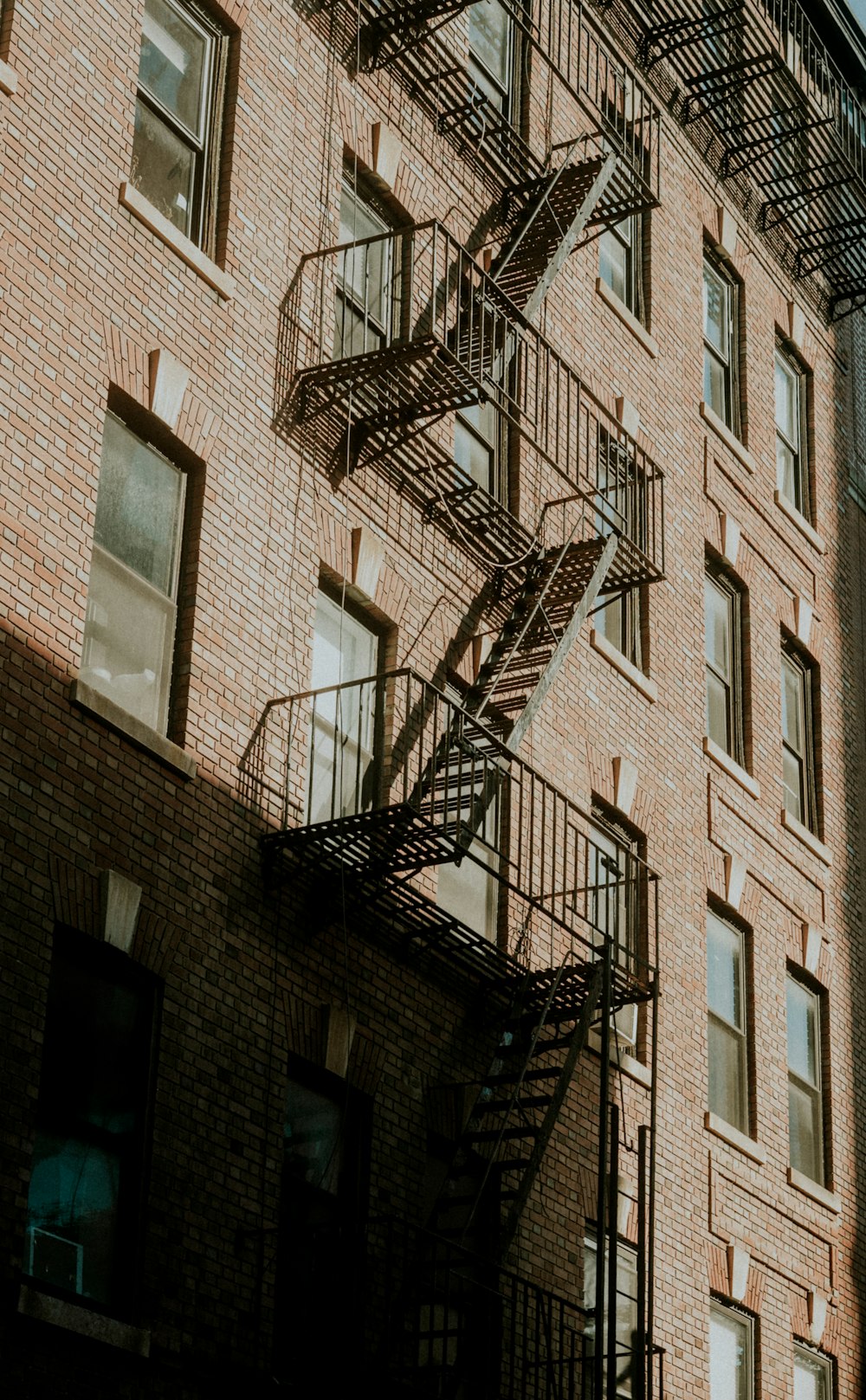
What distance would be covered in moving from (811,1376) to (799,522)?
32.6 ft

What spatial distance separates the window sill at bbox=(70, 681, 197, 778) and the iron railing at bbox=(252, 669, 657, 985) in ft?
3.38

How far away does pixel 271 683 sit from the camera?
17062 mm

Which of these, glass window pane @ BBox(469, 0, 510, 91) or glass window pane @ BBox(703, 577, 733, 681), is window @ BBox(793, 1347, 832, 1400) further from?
glass window pane @ BBox(469, 0, 510, 91)

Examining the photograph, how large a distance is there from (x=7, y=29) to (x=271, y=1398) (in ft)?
30.2

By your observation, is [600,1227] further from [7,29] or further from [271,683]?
[7,29]

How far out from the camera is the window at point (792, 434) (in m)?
28.5

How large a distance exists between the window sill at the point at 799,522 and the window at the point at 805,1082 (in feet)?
18.6

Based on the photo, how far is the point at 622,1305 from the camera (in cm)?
2034

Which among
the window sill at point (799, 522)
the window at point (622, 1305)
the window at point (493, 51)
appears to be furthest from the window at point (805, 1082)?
the window at point (493, 51)

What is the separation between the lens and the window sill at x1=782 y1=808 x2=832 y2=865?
25.5m

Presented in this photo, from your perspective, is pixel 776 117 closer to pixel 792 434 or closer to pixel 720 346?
pixel 720 346

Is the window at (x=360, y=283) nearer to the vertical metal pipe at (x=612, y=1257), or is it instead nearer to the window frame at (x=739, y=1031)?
the vertical metal pipe at (x=612, y=1257)

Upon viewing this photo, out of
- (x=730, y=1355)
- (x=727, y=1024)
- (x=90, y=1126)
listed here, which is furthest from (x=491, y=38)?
(x=90, y=1126)

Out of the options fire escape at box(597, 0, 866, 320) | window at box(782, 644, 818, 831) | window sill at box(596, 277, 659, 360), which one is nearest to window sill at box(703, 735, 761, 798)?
window at box(782, 644, 818, 831)
